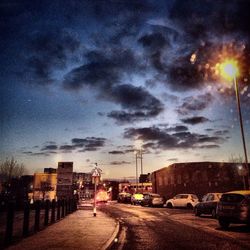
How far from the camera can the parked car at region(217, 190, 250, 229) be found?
13023mm

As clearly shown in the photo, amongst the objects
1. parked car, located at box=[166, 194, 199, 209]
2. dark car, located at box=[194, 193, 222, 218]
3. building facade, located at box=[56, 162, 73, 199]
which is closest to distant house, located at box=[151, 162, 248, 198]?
parked car, located at box=[166, 194, 199, 209]

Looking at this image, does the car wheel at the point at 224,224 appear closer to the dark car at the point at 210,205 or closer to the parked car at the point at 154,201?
the dark car at the point at 210,205

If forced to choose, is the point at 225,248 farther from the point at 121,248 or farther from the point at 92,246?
the point at 92,246

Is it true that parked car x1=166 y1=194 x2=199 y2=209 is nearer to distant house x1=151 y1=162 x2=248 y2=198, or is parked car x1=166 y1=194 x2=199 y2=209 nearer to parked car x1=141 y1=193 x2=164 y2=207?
parked car x1=141 y1=193 x2=164 y2=207

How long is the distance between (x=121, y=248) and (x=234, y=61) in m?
20.5

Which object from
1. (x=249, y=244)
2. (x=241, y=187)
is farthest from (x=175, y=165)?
(x=249, y=244)

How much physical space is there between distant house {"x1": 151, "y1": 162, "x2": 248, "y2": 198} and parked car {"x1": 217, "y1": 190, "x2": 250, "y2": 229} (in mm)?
43239

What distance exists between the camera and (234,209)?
43.9 feet

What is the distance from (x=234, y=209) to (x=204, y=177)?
45.9 m

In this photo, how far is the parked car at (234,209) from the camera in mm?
13023

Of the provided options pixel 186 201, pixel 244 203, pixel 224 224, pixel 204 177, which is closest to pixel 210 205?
pixel 224 224

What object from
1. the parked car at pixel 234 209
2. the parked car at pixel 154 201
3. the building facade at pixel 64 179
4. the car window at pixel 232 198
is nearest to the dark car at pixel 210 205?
the car window at pixel 232 198

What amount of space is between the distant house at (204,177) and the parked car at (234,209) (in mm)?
43239

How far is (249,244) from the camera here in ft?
30.6
